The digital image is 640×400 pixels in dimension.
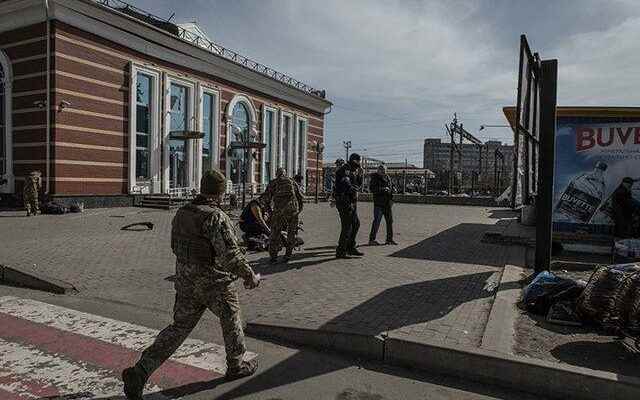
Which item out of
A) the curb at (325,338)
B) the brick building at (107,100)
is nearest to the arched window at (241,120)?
the brick building at (107,100)

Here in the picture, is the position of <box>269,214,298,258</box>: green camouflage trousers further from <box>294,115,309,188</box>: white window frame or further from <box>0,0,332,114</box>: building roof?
<box>294,115,309,188</box>: white window frame

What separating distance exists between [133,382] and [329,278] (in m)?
4.08

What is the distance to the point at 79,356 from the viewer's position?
413 cm

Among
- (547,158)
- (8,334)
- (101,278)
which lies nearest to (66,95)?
(101,278)

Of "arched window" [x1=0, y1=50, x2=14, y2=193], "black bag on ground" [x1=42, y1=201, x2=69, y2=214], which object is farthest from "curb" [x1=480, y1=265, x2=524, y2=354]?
"arched window" [x1=0, y1=50, x2=14, y2=193]

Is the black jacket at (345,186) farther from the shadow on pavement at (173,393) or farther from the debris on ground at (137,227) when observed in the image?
the debris on ground at (137,227)

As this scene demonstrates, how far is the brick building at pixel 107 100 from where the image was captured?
20047 millimetres

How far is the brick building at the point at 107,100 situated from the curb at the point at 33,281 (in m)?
14.2

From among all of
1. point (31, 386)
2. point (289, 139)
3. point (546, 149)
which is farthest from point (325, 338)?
point (289, 139)

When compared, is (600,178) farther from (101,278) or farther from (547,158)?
(101,278)

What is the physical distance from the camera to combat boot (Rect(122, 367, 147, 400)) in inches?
131

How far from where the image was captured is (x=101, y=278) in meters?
7.16

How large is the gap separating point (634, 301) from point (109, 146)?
22.4m

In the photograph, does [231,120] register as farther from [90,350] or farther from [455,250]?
[90,350]
